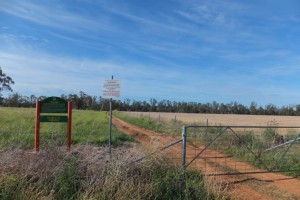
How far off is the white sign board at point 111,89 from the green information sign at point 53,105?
1.26m

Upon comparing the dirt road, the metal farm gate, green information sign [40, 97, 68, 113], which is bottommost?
the dirt road

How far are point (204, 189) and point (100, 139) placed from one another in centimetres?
1012

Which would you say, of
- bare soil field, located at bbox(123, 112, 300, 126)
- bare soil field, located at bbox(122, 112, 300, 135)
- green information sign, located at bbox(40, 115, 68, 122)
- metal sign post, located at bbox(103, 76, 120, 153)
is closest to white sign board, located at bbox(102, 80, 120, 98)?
metal sign post, located at bbox(103, 76, 120, 153)

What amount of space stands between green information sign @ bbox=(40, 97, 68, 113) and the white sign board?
1.26m

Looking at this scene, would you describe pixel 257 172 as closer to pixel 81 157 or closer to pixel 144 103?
pixel 81 157

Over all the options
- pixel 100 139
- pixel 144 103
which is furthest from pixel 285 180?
pixel 144 103

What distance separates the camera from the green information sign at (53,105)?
1145 cm

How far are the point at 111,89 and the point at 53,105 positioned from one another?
5.91 ft

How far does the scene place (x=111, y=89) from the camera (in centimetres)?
1187

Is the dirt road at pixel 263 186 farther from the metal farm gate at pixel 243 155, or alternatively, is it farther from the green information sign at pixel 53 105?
the green information sign at pixel 53 105

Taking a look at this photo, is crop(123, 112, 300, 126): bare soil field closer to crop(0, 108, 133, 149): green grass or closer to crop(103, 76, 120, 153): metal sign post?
crop(0, 108, 133, 149): green grass

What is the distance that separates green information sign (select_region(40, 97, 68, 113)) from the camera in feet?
37.6

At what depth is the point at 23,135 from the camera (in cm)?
1631

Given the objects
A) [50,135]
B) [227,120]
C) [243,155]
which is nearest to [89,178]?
[243,155]
